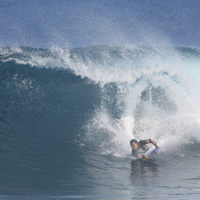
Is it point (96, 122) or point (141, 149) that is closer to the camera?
point (141, 149)

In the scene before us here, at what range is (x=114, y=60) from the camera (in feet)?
46.1

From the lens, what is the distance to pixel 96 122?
10.1m

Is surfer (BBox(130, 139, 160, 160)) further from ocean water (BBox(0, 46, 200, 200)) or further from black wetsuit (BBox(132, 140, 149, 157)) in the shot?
ocean water (BBox(0, 46, 200, 200))

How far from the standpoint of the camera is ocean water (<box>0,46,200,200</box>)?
19.0 feet

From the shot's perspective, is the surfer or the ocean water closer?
the ocean water

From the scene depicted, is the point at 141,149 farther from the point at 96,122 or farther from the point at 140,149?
the point at 96,122

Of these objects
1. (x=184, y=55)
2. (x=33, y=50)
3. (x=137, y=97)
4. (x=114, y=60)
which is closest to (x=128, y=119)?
(x=137, y=97)

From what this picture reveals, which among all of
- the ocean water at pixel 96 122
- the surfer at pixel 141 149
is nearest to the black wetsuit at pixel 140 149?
the surfer at pixel 141 149

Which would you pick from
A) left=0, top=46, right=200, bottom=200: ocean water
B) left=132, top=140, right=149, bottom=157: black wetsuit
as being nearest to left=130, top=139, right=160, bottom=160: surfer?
left=132, top=140, right=149, bottom=157: black wetsuit

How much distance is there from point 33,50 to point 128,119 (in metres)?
5.99

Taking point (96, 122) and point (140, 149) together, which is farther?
point (96, 122)

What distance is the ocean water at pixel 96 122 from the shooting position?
19.0 feet

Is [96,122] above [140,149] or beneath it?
above

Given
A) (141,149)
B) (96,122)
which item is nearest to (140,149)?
(141,149)
